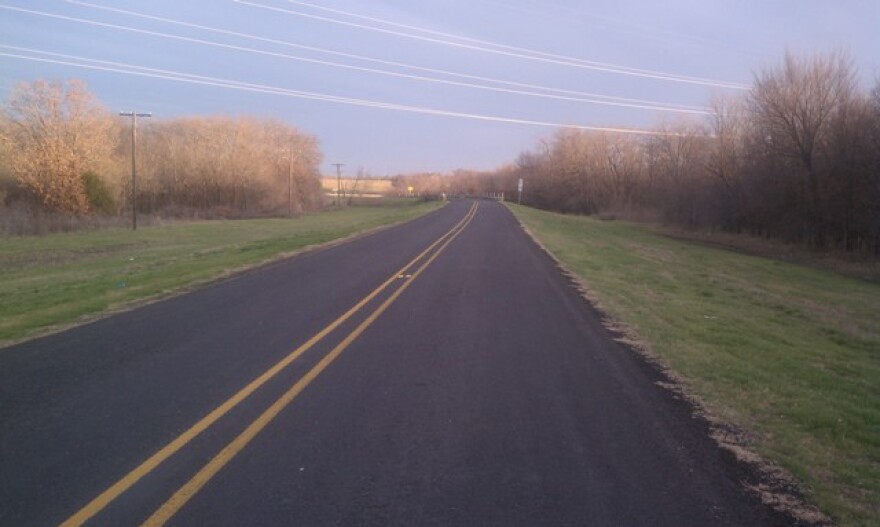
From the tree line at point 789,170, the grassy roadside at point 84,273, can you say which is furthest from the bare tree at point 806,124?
the grassy roadside at point 84,273

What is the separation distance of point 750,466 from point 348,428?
3.27 meters

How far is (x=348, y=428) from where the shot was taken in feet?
21.9

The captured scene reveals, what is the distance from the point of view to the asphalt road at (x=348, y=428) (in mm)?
5000

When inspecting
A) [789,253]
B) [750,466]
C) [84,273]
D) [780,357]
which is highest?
[750,466]

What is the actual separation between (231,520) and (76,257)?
32.4 metres

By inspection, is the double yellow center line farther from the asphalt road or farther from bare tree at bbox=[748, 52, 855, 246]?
bare tree at bbox=[748, 52, 855, 246]

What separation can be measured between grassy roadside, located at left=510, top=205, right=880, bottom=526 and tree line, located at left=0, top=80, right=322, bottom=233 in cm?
4457

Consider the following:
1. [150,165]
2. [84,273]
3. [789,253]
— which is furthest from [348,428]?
[150,165]

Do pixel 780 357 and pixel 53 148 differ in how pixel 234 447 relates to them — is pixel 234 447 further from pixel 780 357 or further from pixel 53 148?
pixel 53 148

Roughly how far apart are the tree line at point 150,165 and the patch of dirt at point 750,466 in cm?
5063

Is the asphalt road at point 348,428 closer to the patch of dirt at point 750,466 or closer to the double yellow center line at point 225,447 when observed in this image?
the double yellow center line at point 225,447

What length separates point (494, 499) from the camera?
5.14m

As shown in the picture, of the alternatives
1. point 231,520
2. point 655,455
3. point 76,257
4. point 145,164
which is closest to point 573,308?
point 655,455

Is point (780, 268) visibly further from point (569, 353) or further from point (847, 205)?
point (569, 353)
